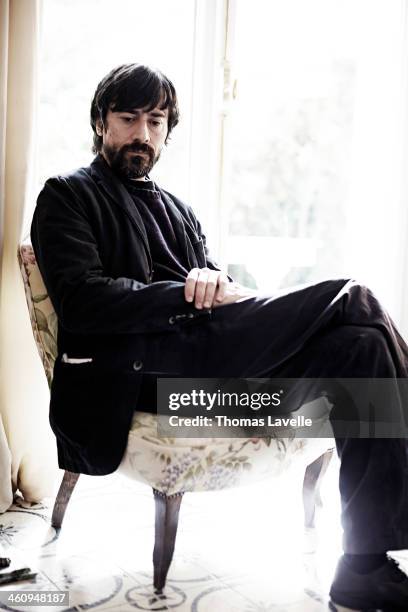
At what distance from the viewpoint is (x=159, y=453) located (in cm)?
156

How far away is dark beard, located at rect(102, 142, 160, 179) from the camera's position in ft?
6.19

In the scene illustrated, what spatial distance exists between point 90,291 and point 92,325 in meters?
0.08

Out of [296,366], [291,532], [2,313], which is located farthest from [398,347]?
[2,313]

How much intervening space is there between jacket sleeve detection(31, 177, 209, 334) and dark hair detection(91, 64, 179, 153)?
0.39 metres

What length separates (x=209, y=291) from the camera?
160 centimetres

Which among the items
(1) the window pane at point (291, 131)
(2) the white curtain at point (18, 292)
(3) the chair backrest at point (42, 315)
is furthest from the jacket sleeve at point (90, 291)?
(1) the window pane at point (291, 131)

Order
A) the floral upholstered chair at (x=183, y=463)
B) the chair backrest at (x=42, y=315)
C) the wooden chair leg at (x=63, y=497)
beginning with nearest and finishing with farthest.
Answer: the floral upholstered chair at (x=183, y=463)
the chair backrest at (x=42, y=315)
the wooden chair leg at (x=63, y=497)

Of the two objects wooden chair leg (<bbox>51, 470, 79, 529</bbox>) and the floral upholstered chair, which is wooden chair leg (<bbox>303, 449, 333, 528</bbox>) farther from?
wooden chair leg (<bbox>51, 470, 79, 529</bbox>)

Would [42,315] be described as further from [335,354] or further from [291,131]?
[291,131]

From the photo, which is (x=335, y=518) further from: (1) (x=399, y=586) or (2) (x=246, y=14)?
(2) (x=246, y=14)

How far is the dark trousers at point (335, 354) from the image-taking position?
1406 mm

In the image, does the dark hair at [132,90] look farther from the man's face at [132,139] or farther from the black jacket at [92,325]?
the black jacket at [92,325]

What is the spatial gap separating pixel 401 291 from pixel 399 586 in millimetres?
1794

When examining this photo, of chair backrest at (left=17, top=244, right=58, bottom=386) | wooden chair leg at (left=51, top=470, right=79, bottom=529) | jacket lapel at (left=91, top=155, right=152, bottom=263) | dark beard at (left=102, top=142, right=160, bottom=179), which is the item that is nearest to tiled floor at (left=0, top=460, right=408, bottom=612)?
wooden chair leg at (left=51, top=470, right=79, bottom=529)
